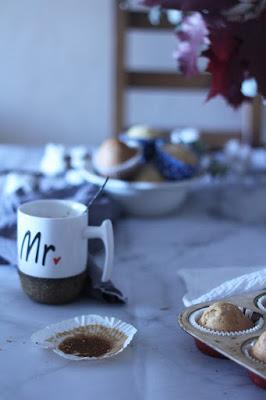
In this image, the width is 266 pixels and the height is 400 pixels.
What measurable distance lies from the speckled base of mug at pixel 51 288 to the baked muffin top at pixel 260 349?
25 centimetres

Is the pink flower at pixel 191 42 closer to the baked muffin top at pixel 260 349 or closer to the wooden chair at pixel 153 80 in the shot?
the baked muffin top at pixel 260 349

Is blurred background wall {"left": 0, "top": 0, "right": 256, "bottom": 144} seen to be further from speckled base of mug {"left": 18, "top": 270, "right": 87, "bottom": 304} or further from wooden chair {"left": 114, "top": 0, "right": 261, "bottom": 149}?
speckled base of mug {"left": 18, "top": 270, "right": 87, "bottom": 304}

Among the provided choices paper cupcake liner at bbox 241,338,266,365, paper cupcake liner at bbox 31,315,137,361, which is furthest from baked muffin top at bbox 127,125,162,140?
paper cupcake liner at bbox 241,338,266,365

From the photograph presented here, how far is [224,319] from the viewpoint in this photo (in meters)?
0.59

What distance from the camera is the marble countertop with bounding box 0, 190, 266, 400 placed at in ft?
1.79

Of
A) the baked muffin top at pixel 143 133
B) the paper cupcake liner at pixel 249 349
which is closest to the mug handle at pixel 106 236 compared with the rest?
the paper cupcake liner at pixel 249 349

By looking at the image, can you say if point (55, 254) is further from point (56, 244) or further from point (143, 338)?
point (143, 338)

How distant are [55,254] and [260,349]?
10.7 inches

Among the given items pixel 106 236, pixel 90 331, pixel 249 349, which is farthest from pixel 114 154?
pixel 249 349

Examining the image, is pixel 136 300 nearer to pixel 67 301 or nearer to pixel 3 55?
pixel 67 301

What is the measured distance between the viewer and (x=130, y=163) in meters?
1.05

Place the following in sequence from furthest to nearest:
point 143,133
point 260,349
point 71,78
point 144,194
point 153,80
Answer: point 71,78 < point 153,80 < point 143,133 < point 144,194 < point 260,349

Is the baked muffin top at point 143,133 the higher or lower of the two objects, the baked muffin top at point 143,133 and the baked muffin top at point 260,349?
the higher

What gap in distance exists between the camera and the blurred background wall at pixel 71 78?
2.57 meters
